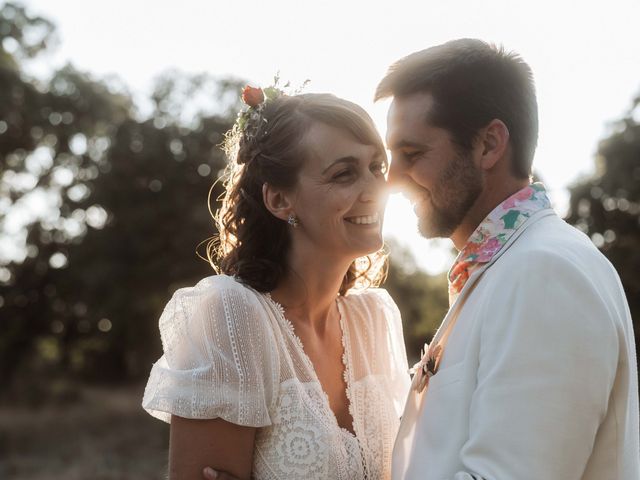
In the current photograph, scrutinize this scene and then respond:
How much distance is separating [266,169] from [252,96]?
13.9 inches

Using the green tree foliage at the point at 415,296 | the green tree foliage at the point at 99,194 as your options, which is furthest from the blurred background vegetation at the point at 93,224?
the green tree foliage at the point at 415,296

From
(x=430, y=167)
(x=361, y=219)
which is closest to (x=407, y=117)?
(x=430, y=167)

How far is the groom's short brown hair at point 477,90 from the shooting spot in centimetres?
279

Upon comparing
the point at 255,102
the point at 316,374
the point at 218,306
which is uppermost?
the point at 255,102

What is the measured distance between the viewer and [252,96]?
3.32m

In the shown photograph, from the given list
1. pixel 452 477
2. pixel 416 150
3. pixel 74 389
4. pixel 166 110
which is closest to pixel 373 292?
pixel 416 150

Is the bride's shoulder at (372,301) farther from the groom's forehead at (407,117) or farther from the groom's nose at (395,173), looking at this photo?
the groom's forehead at (407,117)

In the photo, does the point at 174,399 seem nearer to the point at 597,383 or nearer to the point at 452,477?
the point at 452,477

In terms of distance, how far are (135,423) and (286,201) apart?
17472mm

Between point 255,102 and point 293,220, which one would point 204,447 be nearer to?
point 293,220

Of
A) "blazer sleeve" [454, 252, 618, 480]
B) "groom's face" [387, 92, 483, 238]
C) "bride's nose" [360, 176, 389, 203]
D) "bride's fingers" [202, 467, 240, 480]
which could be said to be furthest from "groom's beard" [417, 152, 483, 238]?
"bride's fingers" [202, 467, 240, 480]

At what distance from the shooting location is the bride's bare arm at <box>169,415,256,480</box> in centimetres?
272

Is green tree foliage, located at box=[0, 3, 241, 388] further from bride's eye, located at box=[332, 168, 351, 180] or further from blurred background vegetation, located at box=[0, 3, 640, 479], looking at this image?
bride's eye, located at box=[332, 168, 351, 180]

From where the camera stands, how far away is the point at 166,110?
19344 millimetres
